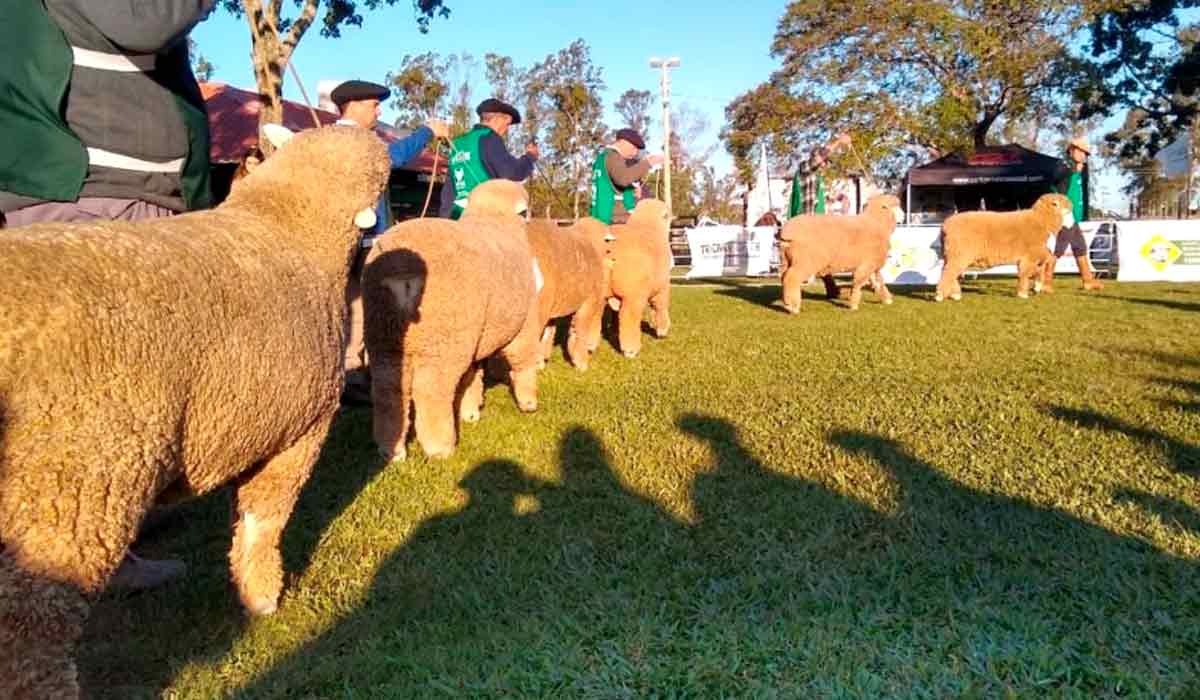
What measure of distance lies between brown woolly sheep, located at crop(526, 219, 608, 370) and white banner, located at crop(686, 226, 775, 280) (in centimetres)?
1347

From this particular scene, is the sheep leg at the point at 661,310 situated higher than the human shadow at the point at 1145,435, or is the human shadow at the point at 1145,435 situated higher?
the sheep leg at the point at 661,310

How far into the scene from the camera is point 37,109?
7.67ft

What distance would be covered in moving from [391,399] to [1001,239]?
11066 mm

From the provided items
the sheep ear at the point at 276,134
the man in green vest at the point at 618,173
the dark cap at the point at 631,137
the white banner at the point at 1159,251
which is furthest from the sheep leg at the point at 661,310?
the white banner at the point at 1159,251

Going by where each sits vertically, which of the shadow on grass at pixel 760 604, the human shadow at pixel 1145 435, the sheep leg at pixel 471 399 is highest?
the sheep leg at pixel 471 399

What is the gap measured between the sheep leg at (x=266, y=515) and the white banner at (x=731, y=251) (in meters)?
18.3

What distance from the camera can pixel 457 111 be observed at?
3053cm

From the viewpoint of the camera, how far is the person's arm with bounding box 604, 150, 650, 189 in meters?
8.08

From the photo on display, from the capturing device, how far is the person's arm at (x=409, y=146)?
4.58 meters

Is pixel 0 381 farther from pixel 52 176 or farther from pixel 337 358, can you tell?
pixel 52 176

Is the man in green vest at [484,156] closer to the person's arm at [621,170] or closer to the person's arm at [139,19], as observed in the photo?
the person's arm at [621,170]

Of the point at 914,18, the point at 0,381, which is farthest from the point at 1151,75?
the point at 0,381

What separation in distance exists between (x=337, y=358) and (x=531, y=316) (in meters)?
2.66

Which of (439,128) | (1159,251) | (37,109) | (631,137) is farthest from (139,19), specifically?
(1159,251)
